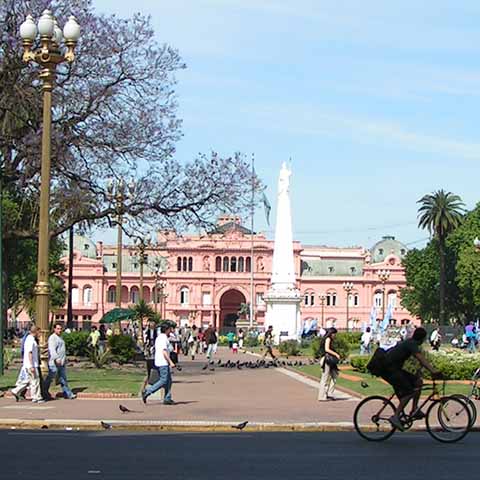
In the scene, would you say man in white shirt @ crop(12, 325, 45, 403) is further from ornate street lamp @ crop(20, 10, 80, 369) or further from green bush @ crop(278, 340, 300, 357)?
green bush @ crop(278, 340, 300, 357)

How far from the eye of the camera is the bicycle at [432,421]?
1688 centimetres

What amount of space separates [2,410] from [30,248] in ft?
181

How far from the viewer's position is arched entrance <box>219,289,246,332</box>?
152m

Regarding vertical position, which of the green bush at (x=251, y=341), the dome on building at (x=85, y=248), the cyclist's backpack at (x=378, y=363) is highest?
the dome on building at (x=85, y=248)

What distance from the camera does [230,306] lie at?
506ft

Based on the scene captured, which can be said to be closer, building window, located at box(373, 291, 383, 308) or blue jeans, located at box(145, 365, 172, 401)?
blue jeans, located at box(145, 365, 172, 401)

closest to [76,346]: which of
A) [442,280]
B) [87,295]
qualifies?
[442,280]

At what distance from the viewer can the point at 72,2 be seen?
3428 centimetres

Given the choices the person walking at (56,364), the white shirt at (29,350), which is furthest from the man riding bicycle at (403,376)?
the person walking at (56,364)

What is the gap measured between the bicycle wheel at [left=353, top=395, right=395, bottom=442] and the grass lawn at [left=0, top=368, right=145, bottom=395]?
9.42 meters

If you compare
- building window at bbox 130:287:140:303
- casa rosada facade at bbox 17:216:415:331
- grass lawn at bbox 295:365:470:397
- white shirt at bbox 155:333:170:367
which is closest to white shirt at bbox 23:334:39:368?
white shirt at bbox 155:333:170:367

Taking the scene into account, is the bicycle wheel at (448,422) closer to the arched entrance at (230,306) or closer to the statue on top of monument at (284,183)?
the statue on top of monument at (284,183)

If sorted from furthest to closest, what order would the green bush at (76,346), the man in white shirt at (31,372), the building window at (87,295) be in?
the building window at (87,295), the green bush at (76,346), the man in white shirt at (31,372)

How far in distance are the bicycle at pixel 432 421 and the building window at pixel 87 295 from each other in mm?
136439
